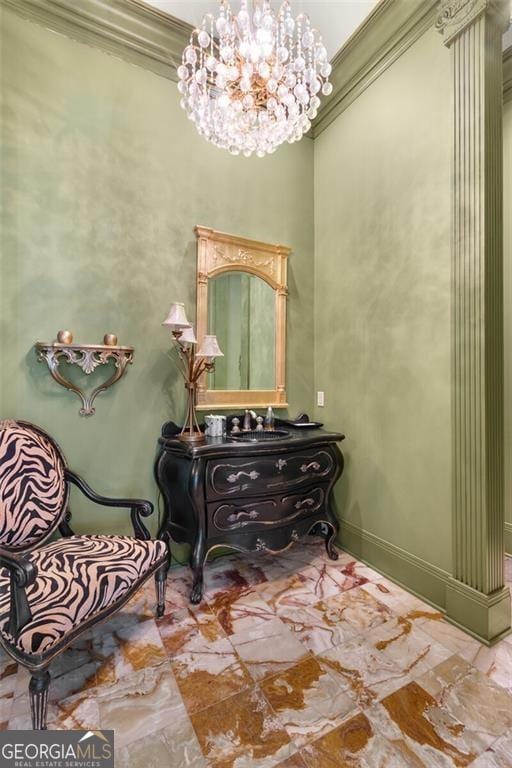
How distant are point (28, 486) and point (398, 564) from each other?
2.20m

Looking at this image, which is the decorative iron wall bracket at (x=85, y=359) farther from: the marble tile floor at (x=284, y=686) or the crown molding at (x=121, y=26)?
the crown molding at (x=121, y=26)

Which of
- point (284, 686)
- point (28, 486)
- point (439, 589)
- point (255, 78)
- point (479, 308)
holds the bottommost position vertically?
point (284, 686)

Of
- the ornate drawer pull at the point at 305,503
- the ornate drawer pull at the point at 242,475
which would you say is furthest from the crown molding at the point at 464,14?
the ornate drawer pull at the point at 305,503

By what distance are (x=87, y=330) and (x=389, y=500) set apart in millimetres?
2224

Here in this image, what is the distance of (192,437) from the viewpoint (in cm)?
228

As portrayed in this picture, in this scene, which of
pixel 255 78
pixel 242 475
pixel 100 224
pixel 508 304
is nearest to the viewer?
pixel 255 78

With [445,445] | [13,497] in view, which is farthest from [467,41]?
[13,497]

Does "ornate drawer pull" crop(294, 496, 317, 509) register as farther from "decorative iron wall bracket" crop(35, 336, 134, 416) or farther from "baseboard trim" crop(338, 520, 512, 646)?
"decorative iron wall bracket" crop(35, 336, 134, 416)

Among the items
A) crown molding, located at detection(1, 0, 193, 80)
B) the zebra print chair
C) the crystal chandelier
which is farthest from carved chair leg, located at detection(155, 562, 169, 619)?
crown molding, located at detection(1, 0, 193, 80)

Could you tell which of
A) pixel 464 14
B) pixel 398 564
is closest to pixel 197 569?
pixel 398 564

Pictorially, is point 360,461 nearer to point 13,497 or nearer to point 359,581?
point 359,581

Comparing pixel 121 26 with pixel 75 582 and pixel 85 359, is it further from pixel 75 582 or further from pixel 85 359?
pixel 75 582

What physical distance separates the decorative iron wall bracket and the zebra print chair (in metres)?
0.31

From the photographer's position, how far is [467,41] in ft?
5.98
